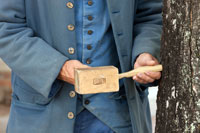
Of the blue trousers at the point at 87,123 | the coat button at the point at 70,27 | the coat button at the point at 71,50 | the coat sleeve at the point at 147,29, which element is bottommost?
the blue trousers at the point at 87,123

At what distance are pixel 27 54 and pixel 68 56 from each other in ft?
0.62

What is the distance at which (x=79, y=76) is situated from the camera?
55.8 inches

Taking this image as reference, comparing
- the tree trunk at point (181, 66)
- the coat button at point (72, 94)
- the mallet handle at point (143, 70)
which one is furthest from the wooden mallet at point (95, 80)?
the coat button at point (72, 94)

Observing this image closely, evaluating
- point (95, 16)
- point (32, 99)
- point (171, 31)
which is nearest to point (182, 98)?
point (171, 31)

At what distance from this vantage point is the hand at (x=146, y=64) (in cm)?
157

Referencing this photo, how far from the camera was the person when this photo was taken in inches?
67.3

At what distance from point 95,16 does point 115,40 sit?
149 mm

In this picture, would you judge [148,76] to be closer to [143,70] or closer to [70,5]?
[143,70]

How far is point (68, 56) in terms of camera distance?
1763 mm

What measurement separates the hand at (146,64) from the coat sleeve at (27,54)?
1.07ft

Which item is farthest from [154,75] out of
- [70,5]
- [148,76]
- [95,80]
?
[70,5]

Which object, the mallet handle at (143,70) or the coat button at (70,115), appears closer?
the mallet handle at (143,70)

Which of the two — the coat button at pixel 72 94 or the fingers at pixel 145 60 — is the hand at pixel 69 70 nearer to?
the coat button at pixel 72 94

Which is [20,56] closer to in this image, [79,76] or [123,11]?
[79,76]
